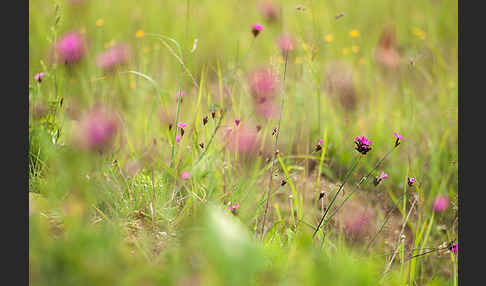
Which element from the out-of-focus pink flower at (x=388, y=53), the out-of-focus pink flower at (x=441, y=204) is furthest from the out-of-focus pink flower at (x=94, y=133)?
the out-of-focus pink flower at (x=388, y=53)

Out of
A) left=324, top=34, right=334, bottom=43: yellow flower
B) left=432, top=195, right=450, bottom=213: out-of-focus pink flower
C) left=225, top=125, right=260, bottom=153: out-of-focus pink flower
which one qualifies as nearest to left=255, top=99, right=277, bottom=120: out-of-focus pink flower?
left=225, top=125, right=260, bottom=153: out-of-focus pink flower

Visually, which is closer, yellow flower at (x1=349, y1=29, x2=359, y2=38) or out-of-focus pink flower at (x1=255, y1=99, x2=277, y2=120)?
out-of-focus pink flower at (x1=255, y1=99, x2=277, y2=120)

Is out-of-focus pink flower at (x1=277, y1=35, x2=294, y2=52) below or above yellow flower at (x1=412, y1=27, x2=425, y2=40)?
below

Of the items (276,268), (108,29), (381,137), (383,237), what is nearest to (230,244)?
(276,268)

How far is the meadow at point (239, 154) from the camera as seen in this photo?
2.49 feet

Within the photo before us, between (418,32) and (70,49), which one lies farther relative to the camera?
(418,32)

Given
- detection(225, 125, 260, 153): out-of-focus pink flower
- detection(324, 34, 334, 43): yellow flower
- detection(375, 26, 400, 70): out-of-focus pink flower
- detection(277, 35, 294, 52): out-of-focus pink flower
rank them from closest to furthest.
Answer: detection(277, 35, 294, 52): out-of-focus pink flower < detection(225, 125, 260, 153): out-of-focus pink flower < detection(375, 26, 400, 70): out-of-focus pink flower < detection(324, 34, 334, 43): yellow flower

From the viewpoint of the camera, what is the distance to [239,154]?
1.63 metres

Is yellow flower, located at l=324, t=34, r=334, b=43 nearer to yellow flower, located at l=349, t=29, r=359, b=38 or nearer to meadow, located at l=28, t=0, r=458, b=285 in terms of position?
meadow, located at l=28, t=0, r=458, b=285

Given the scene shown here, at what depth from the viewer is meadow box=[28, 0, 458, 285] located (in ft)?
2.49

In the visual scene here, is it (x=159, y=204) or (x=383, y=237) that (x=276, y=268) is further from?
(x=383, y=237)

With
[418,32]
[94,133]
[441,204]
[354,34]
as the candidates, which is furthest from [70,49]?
[418,32]

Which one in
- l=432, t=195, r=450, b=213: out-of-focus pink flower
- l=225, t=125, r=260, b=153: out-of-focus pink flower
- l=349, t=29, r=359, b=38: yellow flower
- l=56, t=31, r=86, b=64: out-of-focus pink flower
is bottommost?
l=432, t=195, r=450, b=213: out-of-focus pink flower

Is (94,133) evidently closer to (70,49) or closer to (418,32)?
(70,49)
